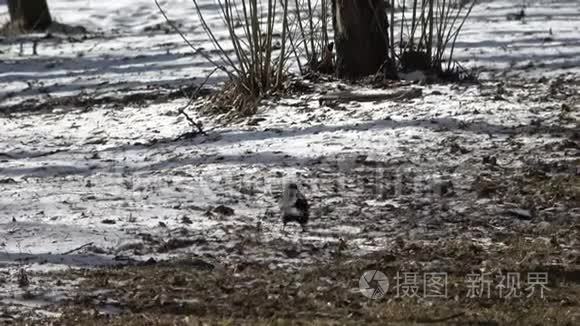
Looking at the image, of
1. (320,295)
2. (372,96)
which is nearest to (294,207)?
(320,295)

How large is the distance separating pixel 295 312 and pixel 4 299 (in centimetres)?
132

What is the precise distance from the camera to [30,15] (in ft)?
43.7

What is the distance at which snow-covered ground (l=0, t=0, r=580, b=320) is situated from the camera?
5262 millimetres

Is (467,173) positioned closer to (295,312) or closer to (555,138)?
(555,138)

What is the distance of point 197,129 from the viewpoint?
7324 millimetres

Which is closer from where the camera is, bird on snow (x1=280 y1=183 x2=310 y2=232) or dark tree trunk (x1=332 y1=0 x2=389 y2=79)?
bird on snow (x1=280 y1=183 x2=310 y2=232)

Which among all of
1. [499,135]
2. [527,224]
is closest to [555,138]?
[499,135]

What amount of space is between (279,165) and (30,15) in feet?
26.1

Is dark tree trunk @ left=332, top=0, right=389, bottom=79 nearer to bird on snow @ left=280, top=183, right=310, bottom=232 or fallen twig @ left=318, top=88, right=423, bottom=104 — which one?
fallen twig @ left=318, top=88, right=423, bottom=104

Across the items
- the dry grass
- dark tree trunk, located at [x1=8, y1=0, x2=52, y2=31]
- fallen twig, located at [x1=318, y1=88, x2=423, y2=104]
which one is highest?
dark tree trunk, located at [x1=8, y1=0, x2=52, y2=31]

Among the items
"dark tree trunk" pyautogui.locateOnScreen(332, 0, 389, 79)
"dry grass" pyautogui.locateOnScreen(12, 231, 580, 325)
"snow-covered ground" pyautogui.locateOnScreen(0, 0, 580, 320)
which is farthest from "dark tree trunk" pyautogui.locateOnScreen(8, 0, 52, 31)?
"dry grass" pyautogui.locateOnScreen(12, 231, 580, 325)

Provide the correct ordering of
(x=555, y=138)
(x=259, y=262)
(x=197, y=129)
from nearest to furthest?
(x=259, y=262), (x=555, y=138), (x=197, y=129)

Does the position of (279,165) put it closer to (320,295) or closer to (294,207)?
(294,207)

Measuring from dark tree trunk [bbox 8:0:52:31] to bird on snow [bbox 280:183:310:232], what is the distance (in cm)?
842
